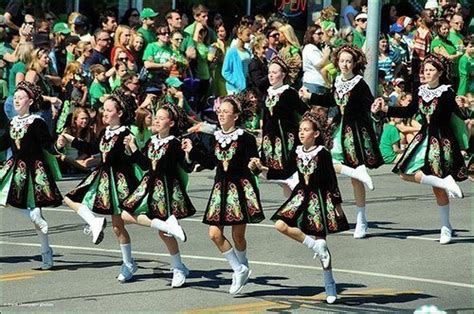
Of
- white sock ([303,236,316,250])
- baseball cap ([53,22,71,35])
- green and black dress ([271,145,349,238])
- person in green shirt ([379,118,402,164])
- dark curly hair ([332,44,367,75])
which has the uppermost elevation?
dark curly hair ([332,44,367,75])

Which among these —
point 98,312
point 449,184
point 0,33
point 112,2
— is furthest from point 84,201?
point 112,2

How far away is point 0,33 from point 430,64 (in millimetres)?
6624

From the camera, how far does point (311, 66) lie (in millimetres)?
21469

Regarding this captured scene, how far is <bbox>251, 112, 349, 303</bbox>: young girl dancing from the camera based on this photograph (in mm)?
12102

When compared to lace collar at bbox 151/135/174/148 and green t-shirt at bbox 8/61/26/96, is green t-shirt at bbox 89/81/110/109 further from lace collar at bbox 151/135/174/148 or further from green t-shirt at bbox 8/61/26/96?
lace collar at bbox 151/135/174/148

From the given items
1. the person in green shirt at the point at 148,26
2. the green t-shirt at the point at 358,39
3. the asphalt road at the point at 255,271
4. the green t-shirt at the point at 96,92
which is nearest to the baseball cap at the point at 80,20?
the person in green shirt at the point at 148,26

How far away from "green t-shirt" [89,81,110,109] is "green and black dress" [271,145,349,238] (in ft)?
23.2

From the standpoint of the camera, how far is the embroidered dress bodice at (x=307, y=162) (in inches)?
485

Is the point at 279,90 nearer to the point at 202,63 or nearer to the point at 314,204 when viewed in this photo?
the point at 314,204

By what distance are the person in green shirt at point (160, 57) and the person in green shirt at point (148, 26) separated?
52 cm

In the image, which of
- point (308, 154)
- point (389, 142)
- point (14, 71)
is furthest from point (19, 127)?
point (389, 142)

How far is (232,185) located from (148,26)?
29.6ft

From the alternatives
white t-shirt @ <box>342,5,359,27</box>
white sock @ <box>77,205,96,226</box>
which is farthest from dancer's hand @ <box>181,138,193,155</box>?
white t-shirt @ <box>342,5,359,27</box>

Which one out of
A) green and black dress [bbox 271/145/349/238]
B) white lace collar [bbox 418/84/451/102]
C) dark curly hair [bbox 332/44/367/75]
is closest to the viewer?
green and black dress [bbox 271/145/349/238]
